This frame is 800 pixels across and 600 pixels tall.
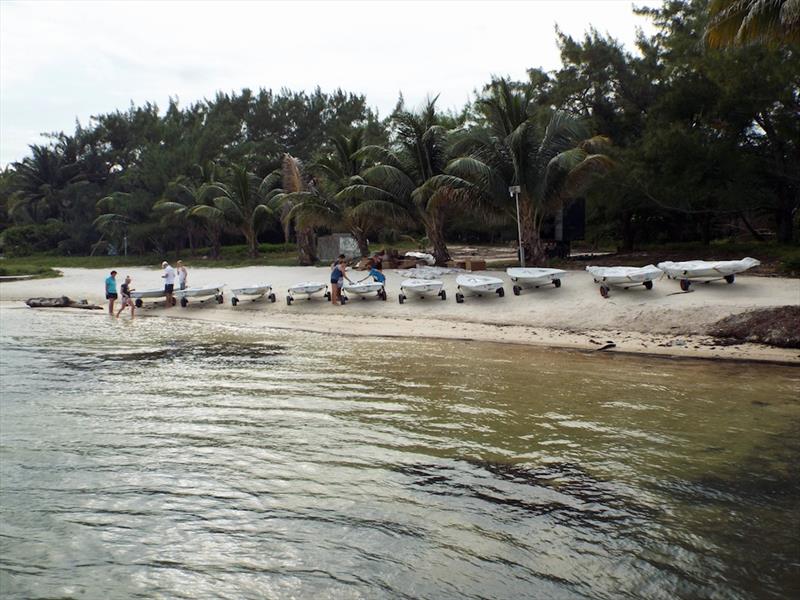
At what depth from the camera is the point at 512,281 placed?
709 inches

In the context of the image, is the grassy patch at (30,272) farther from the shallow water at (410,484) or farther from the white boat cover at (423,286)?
the shallow water at (410,484)

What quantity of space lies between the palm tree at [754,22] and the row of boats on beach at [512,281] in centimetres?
502

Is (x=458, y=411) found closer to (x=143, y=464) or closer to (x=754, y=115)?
(x=143, y=464)

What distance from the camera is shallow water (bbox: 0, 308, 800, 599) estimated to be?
463 cm

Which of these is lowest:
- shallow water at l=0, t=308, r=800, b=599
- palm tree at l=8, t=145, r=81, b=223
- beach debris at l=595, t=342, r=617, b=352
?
shallow water at l=0, t=308, r=800, b=599

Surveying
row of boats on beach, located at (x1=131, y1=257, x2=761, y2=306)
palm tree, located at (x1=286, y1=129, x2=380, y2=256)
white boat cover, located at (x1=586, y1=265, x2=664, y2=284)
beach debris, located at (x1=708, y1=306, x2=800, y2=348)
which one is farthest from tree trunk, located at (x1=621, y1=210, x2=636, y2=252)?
beach debris, located at (x1=708, y1=306, x2=800, y2=348)

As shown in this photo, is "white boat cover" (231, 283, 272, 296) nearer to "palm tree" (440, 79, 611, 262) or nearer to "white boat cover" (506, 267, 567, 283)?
"palm tree" (440, 79, 611, 262)

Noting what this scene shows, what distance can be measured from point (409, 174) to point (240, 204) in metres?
14.6

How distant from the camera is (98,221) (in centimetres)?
4444

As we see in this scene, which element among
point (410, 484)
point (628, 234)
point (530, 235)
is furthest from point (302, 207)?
point (410, 484)

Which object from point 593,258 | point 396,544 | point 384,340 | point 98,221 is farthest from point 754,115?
point 98,221

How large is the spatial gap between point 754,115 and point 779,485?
58.5 ft

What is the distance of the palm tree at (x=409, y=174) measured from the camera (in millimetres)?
23859

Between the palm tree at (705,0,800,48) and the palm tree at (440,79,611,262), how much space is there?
7465 mm
